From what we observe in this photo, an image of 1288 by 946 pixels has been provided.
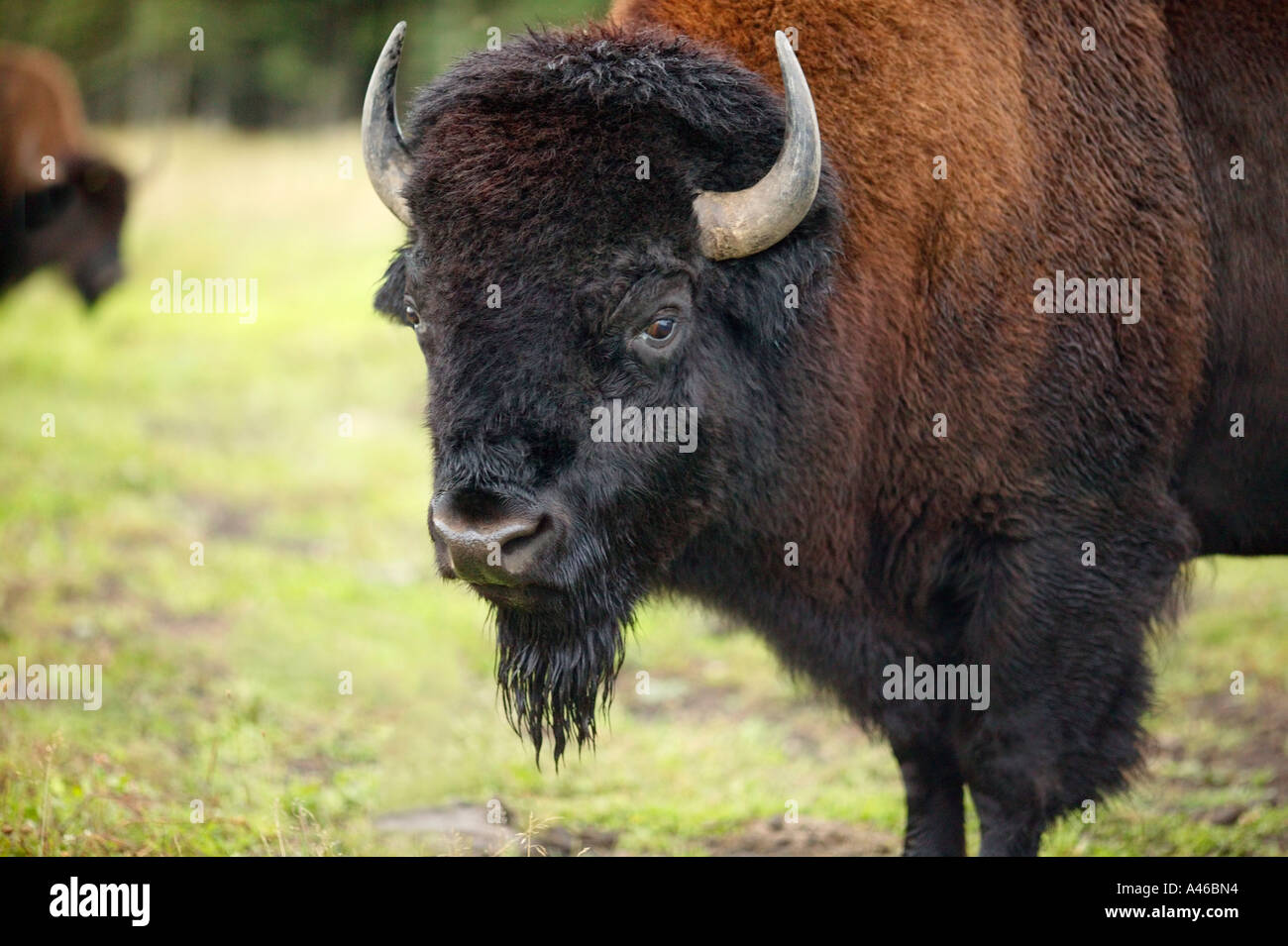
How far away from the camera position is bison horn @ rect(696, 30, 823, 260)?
146 inches

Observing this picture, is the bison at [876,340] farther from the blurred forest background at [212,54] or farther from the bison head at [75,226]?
the blurred forest background at [212,54]

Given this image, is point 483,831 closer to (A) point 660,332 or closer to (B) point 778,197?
(A) point 660,332

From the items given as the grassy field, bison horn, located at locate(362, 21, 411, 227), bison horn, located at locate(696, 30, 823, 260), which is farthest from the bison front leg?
bison horn, located at locate(362, 21, 411, 227)

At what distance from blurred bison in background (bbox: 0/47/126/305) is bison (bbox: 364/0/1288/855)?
10945 millimetres

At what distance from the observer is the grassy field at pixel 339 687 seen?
17.6 feet

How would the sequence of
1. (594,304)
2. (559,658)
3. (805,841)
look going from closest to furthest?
(594,304)
(559,658)
(805,841)

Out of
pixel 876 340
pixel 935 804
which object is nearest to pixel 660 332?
pixel 876 340

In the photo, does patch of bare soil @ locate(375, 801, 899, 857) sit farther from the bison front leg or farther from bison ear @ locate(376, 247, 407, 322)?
bison ear @ locate(376, 247, 407, 322)

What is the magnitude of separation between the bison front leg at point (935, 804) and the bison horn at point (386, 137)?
9.66ft

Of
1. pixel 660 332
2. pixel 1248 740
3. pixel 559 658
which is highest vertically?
pixel 660 332

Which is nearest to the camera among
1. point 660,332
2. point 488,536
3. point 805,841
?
point 488,536

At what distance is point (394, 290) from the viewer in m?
4.34

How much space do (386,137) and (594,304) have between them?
1.20 meters

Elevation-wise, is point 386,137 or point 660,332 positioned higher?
point 386,137
